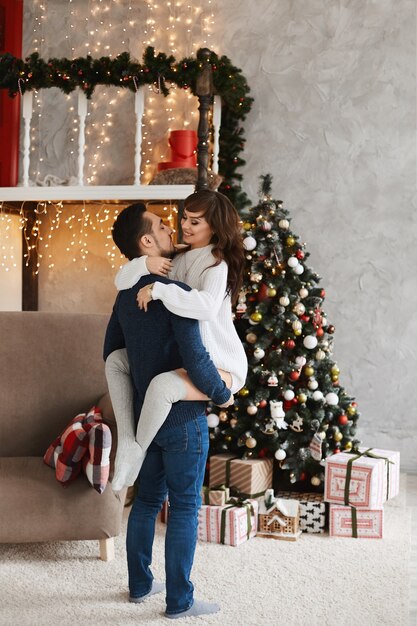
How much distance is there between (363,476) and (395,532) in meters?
0.35

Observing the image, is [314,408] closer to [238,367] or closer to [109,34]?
[238,367]

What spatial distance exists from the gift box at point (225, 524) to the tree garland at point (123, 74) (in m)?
2.57

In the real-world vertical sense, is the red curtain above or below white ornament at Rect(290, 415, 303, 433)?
above

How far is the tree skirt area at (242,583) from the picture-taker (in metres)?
2.58

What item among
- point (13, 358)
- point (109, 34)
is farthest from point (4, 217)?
point (13, 358)

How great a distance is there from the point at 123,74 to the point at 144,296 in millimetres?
2707

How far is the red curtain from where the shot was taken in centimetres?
574

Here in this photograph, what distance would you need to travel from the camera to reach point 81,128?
4.96m

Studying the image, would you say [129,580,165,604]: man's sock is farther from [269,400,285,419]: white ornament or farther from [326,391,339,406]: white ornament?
[326,391,339,406]: white ornament

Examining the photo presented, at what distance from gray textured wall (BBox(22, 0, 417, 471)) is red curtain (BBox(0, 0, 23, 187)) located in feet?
5.92

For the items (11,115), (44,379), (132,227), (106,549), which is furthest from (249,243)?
(11,115)

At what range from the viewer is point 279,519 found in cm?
352

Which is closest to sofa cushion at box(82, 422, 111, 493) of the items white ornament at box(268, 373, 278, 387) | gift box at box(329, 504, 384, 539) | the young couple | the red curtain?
the young couple

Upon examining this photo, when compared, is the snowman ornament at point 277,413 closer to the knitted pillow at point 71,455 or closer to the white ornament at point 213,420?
the white ornament at point 213,420
